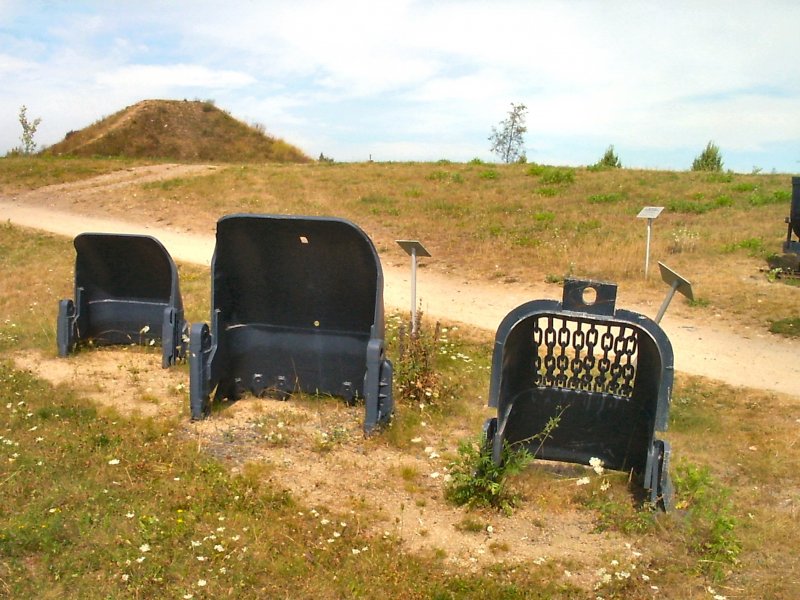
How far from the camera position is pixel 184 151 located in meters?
33.9

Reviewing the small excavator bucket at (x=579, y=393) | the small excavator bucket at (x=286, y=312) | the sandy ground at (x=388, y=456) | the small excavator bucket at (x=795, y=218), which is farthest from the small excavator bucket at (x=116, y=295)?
the small excavator bucket at (x=795, y=218)

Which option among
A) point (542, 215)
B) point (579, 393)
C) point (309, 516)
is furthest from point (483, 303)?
point (309, 516)

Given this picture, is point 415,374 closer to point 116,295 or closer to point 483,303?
point 116,295

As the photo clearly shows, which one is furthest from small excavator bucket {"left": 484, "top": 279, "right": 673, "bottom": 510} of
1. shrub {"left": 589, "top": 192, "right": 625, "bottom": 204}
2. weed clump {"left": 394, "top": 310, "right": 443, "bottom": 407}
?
shrub {"left": 589, "top": 192, "right": 625, "bottom": 204}

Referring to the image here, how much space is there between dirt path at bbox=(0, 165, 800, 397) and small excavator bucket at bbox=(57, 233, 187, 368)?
3.81 metres

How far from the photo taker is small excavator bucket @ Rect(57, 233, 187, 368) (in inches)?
319

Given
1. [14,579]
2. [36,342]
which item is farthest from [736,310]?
[14,579]

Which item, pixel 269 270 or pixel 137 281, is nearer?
pixel 269 270

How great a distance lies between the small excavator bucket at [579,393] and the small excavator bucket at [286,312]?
4.08 ft

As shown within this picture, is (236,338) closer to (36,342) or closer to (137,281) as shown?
(137,281)

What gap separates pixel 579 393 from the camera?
218 inches

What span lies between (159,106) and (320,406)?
1335 inches

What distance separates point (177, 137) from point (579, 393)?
32116mm

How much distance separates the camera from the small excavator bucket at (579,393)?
500 centimetres
